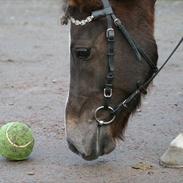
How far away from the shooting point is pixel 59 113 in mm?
6531

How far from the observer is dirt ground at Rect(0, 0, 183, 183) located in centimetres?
471

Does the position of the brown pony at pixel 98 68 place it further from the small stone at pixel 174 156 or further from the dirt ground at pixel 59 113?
the small stone at pixel 174 156

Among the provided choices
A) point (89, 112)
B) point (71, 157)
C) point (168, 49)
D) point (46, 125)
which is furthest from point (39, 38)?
point (89, 112)

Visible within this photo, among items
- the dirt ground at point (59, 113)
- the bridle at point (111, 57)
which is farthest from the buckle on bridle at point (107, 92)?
the dirt ground at point (59, 113)

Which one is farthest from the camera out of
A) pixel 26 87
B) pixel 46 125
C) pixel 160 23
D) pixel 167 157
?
pixel 160 23

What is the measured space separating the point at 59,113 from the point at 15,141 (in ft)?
5.79

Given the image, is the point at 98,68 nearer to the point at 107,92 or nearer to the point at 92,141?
the point at 107,92

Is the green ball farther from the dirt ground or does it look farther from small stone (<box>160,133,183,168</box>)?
small stone (<box>160,133,183,168</box>)

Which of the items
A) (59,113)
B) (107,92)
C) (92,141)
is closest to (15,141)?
(92,141)

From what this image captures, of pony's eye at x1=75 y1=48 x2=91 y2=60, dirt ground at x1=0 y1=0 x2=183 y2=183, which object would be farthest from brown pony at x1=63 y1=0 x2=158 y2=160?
dirt ground at x1=0 y1=0 x2=183 y2=183

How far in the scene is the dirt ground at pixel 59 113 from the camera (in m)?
4.71

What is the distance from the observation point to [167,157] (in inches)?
191

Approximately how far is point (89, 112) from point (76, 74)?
261 mm

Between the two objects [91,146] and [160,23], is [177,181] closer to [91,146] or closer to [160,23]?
[91,146]
